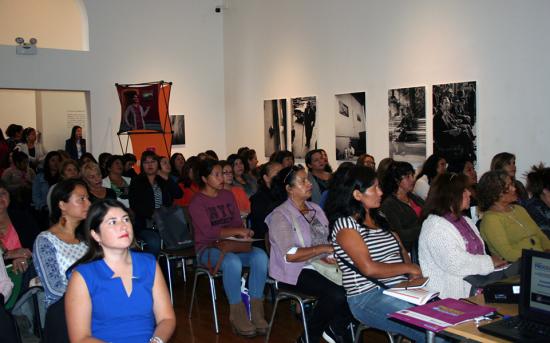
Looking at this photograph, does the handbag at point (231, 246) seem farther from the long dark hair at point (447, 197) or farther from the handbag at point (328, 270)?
the long dark hair at point (447, 197)

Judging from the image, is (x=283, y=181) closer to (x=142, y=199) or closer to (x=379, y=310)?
(x=379, y=310)

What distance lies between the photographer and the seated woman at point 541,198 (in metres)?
5.29

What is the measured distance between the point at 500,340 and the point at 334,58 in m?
7.60

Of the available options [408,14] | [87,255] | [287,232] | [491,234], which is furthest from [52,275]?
[408,14]

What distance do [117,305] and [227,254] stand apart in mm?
2426

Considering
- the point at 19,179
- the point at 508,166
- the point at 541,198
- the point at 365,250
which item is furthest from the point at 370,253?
the point at 19,179

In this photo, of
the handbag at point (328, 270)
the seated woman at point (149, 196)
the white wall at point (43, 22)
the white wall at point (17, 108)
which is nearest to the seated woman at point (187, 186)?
the seated woman at point (149, 196)

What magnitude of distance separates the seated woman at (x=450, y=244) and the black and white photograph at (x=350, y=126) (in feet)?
16.9

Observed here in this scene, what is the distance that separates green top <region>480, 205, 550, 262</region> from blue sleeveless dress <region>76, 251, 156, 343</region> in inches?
103

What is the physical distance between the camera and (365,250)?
3596 millimetres

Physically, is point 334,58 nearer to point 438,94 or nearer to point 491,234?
point 438,94

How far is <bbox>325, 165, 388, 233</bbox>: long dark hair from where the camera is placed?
3.76m

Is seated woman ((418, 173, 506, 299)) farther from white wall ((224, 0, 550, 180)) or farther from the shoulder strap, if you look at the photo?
white wall ((224, 0, 550, 180))

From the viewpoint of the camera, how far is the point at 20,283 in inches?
165
